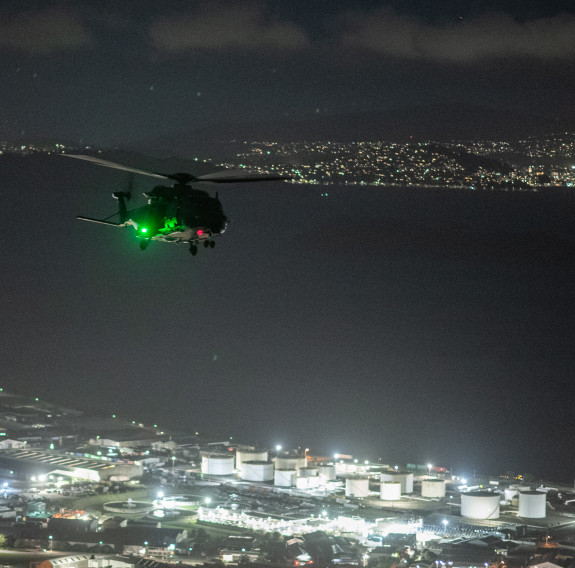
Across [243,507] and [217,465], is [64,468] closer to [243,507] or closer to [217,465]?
[217,465]

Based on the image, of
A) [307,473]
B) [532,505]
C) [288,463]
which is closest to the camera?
[532,505]

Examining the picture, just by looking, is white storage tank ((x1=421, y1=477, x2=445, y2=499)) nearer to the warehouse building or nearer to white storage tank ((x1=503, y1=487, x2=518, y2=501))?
white storage tank ((x1=503, y1=487, x2=518, y2=501))

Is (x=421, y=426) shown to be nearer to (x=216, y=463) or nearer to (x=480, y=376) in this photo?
(x=480, y=376)

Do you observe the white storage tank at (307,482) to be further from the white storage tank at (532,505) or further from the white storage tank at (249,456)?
the white storage tank at (532,505)

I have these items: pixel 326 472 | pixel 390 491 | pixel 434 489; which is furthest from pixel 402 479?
pixel 326 472

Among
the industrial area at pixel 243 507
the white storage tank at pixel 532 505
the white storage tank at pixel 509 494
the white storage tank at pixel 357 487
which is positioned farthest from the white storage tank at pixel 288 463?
the white storage tank at pixel 532 505
